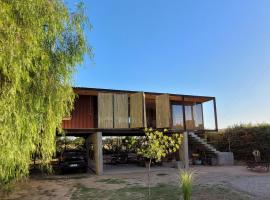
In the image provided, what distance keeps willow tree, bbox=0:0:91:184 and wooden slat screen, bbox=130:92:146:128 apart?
305 inches

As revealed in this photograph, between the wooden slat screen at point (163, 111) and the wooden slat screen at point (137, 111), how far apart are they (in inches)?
47.1

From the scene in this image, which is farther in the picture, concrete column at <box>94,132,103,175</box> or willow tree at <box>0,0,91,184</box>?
concrete column at <box>94,132,103,175</box>

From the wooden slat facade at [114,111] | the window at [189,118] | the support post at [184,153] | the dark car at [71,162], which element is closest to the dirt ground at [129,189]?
the dark car at [71,162]

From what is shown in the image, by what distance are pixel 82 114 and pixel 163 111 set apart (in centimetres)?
473

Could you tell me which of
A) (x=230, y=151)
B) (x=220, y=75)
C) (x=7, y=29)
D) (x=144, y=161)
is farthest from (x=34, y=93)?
(x=230, y=151)

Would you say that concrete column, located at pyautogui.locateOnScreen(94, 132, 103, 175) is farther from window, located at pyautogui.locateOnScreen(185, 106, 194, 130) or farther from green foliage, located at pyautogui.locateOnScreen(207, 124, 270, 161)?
green foliage, located at pyautogui.locateOnScreen(207, 124, 270, 161)

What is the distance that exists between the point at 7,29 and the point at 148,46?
12831 mm

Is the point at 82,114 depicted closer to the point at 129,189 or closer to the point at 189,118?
the point at 129,189

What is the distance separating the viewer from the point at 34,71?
5.78 m

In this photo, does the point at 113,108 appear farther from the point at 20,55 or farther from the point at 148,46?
the point at 20,55

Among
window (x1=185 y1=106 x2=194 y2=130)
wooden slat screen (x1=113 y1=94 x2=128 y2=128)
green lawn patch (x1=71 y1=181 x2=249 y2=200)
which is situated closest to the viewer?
green lawn patch (x1=71 y1=181 x2=249 y2=200)

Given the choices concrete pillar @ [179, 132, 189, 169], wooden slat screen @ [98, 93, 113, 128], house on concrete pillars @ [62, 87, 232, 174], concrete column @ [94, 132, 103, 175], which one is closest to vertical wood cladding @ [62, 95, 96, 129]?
house on concrete pillars @ [62, 87, 232, 174]

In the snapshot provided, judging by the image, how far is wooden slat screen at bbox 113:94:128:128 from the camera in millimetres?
15047

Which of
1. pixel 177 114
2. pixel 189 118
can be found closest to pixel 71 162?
pixel 177 114
